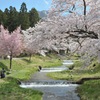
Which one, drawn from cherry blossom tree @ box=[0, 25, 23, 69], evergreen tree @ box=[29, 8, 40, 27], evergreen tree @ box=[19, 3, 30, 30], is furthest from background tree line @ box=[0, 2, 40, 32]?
cherry blossom tree @ box=[0, 25, 23, 69]

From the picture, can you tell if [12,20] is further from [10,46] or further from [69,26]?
[69,26]

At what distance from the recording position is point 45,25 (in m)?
21.1

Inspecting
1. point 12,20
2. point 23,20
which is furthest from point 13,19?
point 23,20

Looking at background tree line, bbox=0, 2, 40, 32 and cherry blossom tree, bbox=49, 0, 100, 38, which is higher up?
background tree line, bbox=0, 2, 40, 32

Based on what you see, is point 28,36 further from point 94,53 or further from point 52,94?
point 52,94

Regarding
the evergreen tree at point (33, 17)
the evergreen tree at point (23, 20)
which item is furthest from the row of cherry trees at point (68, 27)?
the evergreen tree at point (33, 17)

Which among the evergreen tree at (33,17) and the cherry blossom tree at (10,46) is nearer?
the cherry blossom tree at (10,46)

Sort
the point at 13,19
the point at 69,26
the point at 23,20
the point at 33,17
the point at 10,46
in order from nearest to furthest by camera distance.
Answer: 1. the point at 69,26
2. the point at 10,46
3. the point at 23,20
4. the point at 13,19
5. the point at 33,17

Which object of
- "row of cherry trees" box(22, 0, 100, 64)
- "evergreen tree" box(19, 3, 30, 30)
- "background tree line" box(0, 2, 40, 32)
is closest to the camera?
"row of cherry trees" box(22, 0, 100, 64)

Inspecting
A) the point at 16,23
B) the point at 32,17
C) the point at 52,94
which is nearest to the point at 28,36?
the point at 52,94

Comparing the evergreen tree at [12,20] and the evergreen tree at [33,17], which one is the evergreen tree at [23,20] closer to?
the evergreen tree at [12,20]

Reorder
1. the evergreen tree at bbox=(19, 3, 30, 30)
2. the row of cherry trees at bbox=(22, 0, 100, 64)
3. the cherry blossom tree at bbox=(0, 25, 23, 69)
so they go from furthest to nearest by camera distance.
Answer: the evergreen tree at bbox=(19, 3, 30, 30) → the cherry blossom tree at bbox=(0, 25, 23, 69) → the row of cherry trees at bbox=(22, 0, 100, 64)

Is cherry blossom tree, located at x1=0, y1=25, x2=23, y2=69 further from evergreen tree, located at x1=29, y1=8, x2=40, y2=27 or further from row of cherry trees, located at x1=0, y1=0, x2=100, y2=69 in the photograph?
evergreen tree, located at x1=29, y1=8, x2=40, y2=27

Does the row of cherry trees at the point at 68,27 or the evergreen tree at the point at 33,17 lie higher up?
the evergreen tree at the point at 33,17
